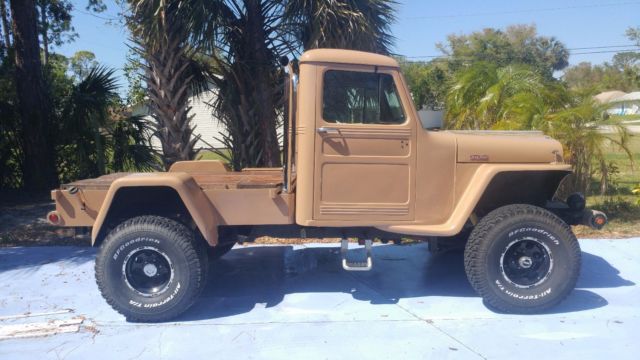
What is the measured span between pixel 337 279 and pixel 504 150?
212 centimetres

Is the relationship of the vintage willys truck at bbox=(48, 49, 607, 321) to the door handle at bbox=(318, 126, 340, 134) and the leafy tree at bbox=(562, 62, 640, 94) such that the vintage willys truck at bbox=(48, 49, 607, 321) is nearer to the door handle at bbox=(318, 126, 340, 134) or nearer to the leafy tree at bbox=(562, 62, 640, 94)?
the door handle at bbox=(318, 126, 340, 134)

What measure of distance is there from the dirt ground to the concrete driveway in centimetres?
90

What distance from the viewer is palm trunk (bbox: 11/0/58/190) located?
31.9 feet

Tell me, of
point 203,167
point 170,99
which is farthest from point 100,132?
point 203,167

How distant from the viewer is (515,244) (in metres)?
4.82

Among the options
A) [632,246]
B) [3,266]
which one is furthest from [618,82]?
[3,266]

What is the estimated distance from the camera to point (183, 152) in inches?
326

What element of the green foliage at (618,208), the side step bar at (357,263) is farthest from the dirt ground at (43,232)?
the side step bar at (357,263)

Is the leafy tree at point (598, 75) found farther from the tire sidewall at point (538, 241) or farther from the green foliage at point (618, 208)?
the tire sidewall at point (538, 241)

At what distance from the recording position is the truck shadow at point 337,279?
17.0 ft

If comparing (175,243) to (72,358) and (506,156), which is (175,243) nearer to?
(72,358)

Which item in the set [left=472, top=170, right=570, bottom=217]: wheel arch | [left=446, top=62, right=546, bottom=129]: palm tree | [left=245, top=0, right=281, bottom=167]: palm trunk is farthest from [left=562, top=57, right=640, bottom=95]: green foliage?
[left=472, top=170, right=570, bottom=217]: wheel arch

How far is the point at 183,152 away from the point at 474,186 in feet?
15.8

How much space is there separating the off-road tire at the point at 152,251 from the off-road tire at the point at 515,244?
2.41 meters
